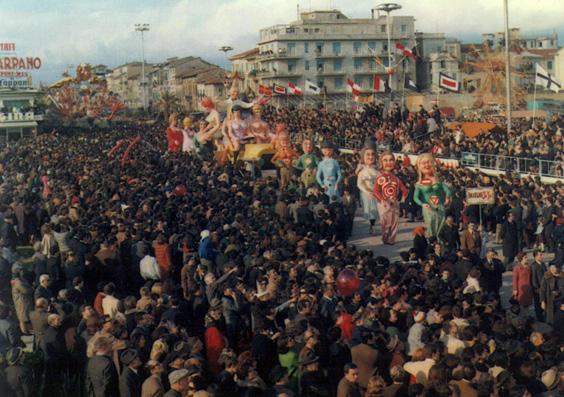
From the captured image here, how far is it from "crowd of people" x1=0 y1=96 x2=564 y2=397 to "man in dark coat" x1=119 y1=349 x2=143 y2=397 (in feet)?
0.04

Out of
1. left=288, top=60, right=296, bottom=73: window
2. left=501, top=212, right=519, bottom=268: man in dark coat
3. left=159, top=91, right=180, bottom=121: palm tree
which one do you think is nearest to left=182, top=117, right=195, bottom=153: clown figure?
left=501, top=212, right=519, bottom=268: man in dark coat

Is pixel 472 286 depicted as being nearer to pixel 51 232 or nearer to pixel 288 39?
pixel 51 232

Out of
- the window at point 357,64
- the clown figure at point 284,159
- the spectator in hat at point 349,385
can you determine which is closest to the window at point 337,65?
the window at point 357,64

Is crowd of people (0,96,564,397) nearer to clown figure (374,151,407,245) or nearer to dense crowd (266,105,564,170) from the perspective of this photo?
clown figure (374,151,407,245)

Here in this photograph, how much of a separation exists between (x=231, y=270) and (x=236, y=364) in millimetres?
3437

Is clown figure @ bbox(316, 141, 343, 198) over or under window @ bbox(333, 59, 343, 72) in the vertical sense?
under

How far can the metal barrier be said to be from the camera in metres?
21.0

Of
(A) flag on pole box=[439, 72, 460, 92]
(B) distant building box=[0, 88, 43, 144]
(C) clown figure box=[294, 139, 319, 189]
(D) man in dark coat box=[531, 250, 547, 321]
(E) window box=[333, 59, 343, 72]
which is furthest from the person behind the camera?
(B) distant building box=[0, 88, 43, 144]

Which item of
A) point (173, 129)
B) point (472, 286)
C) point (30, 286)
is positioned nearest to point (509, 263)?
point (472, 286)

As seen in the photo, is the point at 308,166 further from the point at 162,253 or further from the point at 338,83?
the point at 338,83

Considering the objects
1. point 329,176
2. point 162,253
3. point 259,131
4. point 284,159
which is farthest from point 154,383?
point 259,131

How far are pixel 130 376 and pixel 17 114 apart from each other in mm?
47711

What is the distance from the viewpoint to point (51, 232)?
481 inches

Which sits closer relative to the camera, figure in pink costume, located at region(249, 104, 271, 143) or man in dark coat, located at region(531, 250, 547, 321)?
man in dark coat, located at region(531, 250, 547, 321)
